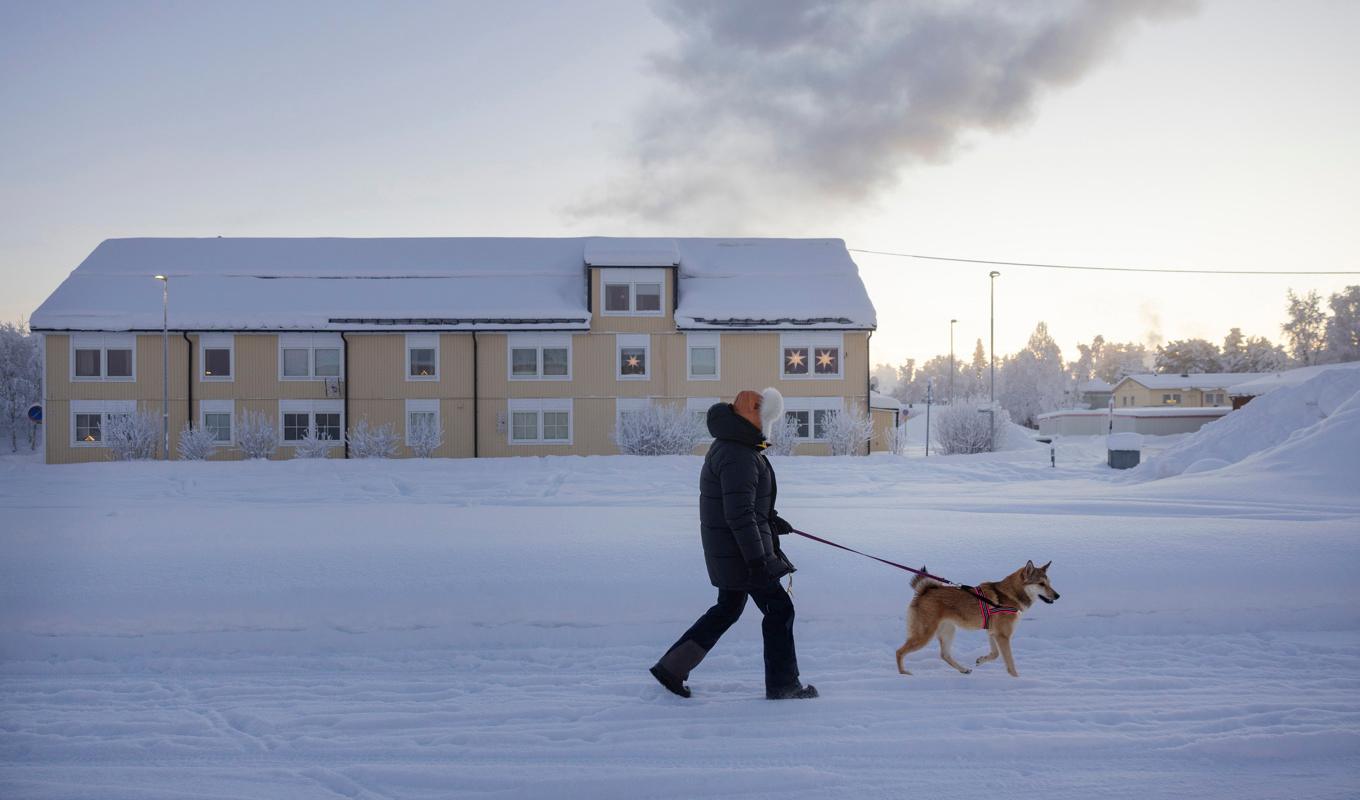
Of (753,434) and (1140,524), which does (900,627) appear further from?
(1140,524)

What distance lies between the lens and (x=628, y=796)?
4.28 m

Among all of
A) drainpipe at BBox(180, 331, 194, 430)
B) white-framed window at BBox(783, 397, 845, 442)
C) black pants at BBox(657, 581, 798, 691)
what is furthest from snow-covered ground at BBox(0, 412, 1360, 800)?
drainpipe at BBox(180, 331, 194, 430)

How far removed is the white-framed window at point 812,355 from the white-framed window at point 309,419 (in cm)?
1580

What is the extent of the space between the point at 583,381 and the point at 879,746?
25880mm

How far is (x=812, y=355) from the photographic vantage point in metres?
30.6

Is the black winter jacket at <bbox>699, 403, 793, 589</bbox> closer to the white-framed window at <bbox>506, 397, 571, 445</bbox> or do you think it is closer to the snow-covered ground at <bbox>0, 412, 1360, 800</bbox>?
the snow-covered ground at <bbox>0, 412, 1360, 800</bbox>

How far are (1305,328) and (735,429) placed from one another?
11140 cm

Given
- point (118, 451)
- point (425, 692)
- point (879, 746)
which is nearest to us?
point (879, 746)

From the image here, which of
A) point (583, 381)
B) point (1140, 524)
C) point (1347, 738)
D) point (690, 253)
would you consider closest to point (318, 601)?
point (1347, 738)

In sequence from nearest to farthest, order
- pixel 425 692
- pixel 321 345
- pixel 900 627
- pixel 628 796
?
pixel 628 796, pixel 425 692, pixel 900 627, pixel 321 345

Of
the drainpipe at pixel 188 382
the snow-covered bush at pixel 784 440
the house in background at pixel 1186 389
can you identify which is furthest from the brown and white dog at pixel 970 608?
the house in background at pixel 1186 389

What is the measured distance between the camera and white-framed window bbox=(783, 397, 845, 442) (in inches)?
1197

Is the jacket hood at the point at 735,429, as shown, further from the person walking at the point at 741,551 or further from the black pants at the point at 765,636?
the black pants at the point at 765,636

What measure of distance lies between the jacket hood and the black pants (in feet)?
3.14
